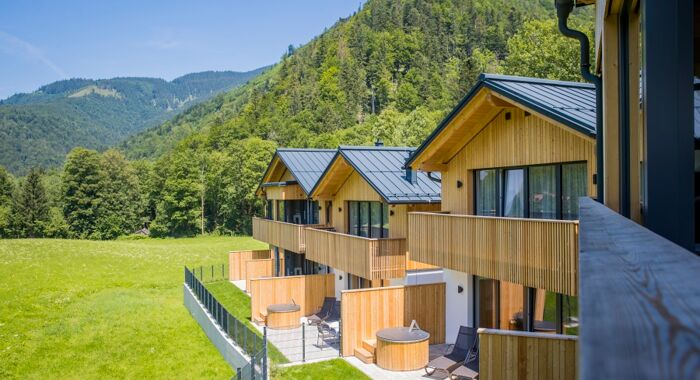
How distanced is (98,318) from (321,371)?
15.3 meters

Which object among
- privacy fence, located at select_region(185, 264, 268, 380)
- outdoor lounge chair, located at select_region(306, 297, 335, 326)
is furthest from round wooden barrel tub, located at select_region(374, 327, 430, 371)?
outdoor lounge chair, located at select_region(306, 297, 335, 326)

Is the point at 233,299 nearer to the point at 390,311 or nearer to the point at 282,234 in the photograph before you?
the point at 282,234

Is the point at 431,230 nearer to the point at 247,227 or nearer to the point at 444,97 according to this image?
the point at 247,227

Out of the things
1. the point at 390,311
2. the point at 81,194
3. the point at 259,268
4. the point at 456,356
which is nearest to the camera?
the point at 456,356

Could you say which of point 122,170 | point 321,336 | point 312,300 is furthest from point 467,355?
point 122,170

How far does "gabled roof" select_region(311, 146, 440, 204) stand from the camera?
19467 millimetres

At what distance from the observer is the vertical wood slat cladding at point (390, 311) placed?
55.4 ft

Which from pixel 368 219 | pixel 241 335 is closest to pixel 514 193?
pixel 368 219

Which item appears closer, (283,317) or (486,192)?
(486,192)

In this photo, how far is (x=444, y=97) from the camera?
8688cm

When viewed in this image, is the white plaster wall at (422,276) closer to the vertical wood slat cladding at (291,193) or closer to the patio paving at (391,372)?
the patio paving at (391,372)

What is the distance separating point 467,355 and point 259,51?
172150 millimetres

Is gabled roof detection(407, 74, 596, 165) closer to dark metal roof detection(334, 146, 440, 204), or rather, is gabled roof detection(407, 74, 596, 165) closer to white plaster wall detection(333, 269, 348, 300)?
dark metal roof detection(334, 146, 440, 204)

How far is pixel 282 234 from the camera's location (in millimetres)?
27953
